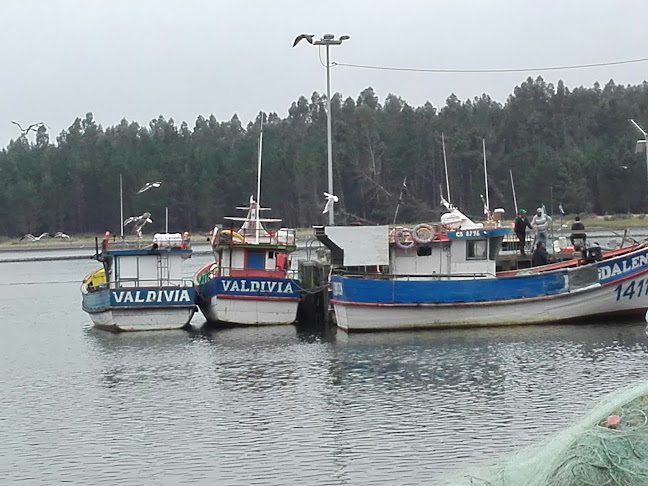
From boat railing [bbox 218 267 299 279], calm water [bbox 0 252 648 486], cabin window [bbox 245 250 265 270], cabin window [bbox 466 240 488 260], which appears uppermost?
cabin window [bbox 466 240 488 260]

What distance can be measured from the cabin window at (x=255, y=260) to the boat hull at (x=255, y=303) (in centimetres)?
94

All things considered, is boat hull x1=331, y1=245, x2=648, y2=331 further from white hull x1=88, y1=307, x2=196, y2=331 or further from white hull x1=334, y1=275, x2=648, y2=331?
white hull x1=88, y1=307, x2=196, y2=331

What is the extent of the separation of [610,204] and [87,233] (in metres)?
51.1

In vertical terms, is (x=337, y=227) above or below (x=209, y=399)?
above

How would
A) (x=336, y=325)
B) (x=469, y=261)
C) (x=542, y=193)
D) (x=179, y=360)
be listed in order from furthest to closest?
1. (x=542, y=193)
2. (x=336, y=325)
3. (x=469, y=261)
4. (x=179, y=360)

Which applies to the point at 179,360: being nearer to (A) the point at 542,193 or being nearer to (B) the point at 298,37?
(B) the point at 298,37

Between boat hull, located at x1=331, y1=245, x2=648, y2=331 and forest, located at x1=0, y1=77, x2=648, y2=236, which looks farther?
forest, located at x1=0, y1=77, x2=648, y2=236

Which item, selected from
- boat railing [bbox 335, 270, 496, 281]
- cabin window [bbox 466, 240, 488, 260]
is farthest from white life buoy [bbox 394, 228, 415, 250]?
cabin window [bbox 466, 240, 488, 260]

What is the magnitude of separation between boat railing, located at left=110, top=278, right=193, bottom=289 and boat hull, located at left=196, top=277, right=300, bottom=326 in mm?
969

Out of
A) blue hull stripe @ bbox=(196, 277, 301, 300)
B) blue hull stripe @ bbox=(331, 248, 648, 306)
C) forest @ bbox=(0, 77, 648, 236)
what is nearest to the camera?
Result: blue hull stripe @ bbox=(331, 248, 648, 306)

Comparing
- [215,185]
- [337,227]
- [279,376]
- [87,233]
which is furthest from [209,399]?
[87,233]

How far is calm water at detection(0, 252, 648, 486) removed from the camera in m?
16.0

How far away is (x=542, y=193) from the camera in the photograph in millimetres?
87938

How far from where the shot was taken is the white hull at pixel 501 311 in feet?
94.0
